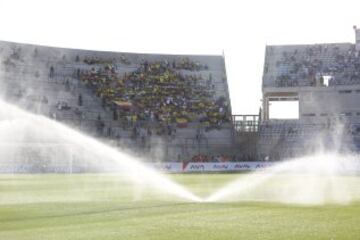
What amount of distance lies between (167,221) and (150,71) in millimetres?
66507

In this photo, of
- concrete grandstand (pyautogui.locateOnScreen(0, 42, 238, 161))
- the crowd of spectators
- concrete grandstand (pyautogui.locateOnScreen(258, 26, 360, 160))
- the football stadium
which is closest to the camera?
the football stadium

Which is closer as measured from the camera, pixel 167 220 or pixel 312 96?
pixel 167 220

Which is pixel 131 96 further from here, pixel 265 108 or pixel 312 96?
pixel 312 96

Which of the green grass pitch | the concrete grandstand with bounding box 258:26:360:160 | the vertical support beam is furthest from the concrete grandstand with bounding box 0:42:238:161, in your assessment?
the green grass pitch

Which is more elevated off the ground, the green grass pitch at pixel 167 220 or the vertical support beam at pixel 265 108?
the vertical support beam at pixel 265 108

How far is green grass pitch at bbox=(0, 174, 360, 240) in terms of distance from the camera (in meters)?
15.2

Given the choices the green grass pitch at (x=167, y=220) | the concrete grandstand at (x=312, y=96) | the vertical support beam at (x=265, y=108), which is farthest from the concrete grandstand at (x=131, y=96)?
the green grass pitch at (x=167, y=220)

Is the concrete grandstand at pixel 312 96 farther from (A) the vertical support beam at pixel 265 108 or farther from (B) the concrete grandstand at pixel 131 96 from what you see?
(B) the concrete grandstand at pixel 131 96

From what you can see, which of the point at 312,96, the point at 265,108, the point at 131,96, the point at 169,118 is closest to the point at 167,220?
the point at 169,118

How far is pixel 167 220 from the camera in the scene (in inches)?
709

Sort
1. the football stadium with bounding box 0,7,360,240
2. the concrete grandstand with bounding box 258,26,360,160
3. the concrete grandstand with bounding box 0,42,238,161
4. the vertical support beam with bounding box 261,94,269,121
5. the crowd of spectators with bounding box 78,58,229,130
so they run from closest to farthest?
the football stadium with bounding box 0,7,360,240 → the concrete grandstand with bounding box 0,42,238,161 → the concrete grandstand with bounding box 258,26,360,160 → the crowd of spectators with bounding box 78,58,229,130 → the vertical support beam with bounding box 261,94,269,121

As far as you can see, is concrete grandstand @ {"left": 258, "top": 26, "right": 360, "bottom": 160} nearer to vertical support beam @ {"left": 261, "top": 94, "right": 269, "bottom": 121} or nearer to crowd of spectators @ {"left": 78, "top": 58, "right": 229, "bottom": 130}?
vertical support beam @ {"left": 261, "top": 94, "right": 269, "bottom": 121}

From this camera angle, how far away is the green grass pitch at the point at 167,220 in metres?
15.2

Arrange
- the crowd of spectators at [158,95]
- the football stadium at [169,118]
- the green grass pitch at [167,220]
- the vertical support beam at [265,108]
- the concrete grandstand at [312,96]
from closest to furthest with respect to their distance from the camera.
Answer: the green grass pitch at [167,220]
the football stadium at [169,118]
the concrete grandstand at [312,96]
the crowd of spectators at [158,95]
the vertical support beam at [265,108]
